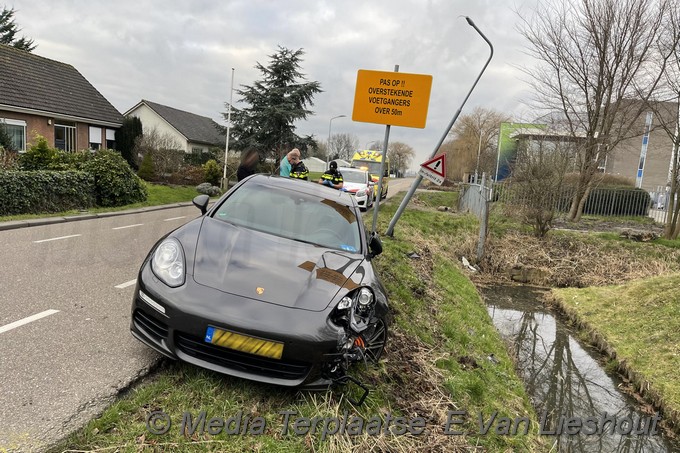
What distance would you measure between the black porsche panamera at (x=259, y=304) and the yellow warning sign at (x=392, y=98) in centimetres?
491

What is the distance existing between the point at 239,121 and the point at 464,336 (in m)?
27.0

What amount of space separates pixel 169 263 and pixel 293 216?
1.43 m

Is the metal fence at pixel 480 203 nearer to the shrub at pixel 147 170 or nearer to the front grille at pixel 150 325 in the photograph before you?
the front grille at pixel 150 325

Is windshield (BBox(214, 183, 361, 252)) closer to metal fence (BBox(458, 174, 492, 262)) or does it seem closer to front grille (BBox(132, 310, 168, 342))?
front grille (BBox(132, 310, 168, 342))

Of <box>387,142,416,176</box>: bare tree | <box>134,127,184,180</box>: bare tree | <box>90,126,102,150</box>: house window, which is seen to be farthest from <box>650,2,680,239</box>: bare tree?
<box>387,142,416,176</box>: bare tree

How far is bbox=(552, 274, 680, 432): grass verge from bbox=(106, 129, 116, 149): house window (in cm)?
2651

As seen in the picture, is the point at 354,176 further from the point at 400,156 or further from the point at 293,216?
the point at 400,156

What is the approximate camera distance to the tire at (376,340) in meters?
3.33

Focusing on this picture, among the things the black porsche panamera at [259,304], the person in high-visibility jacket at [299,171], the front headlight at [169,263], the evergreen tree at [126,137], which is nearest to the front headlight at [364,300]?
the black porsche panamera at [259,304]

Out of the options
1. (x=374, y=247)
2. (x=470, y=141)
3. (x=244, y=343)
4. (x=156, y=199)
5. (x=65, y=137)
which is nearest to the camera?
(x=244, y=343)

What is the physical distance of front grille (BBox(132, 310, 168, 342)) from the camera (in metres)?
2.88

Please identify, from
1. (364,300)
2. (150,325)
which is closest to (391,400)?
(364,300)

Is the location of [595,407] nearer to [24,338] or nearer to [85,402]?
[85,402]

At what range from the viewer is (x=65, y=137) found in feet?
76.1
